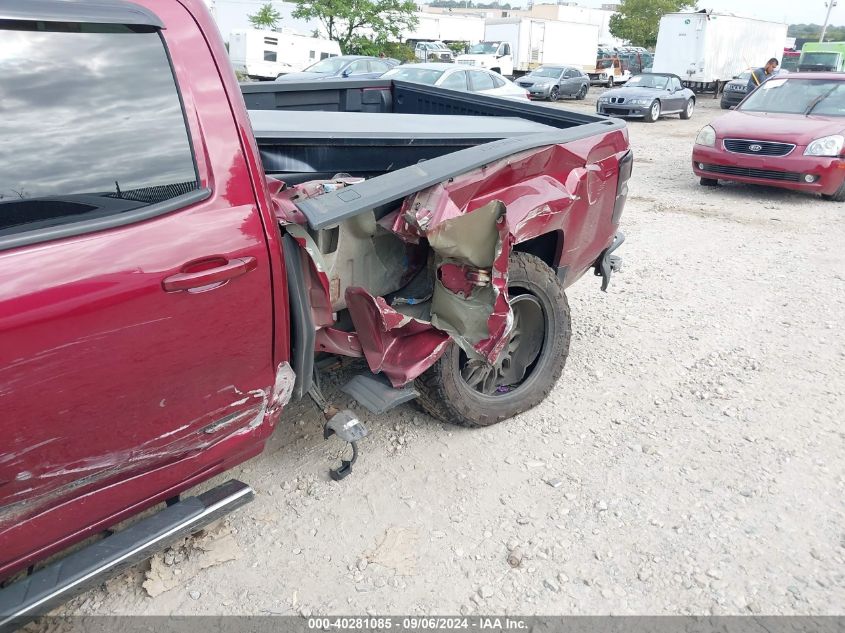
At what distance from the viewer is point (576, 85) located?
75.9ft

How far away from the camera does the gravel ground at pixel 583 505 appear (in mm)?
→ 2396

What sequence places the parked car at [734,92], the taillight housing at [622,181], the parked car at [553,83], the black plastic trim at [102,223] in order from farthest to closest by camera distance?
the parked car at [553,83]
the parked car at [734,92]
the taillight housing at [622,181]
the black plastic trim at [102,223]

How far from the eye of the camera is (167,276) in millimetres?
1896

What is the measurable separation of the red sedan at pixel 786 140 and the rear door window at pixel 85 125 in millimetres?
8226

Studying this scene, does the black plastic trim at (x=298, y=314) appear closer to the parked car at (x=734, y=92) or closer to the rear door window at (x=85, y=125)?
the rear door window at (x=85, y=125)

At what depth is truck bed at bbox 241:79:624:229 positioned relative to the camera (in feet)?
8.06

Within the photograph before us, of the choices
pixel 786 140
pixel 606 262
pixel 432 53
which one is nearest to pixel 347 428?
pixel 606 262

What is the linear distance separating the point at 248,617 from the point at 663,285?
167 inches

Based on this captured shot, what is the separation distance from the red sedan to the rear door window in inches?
324

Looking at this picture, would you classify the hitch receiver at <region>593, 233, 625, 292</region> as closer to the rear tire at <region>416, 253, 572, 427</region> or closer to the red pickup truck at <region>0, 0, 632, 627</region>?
the rear tire at <region>416, 253, 572, 427</region>

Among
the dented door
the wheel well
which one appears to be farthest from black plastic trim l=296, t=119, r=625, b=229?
the wheel well

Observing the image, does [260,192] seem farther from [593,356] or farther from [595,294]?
[595,294]

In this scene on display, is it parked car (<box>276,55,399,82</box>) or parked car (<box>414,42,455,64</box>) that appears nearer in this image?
parked car (<box>276,55,399,82</box>)

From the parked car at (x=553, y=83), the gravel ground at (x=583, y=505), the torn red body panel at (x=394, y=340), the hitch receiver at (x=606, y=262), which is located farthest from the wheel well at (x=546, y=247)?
the parked car at (x=553, y=83)
